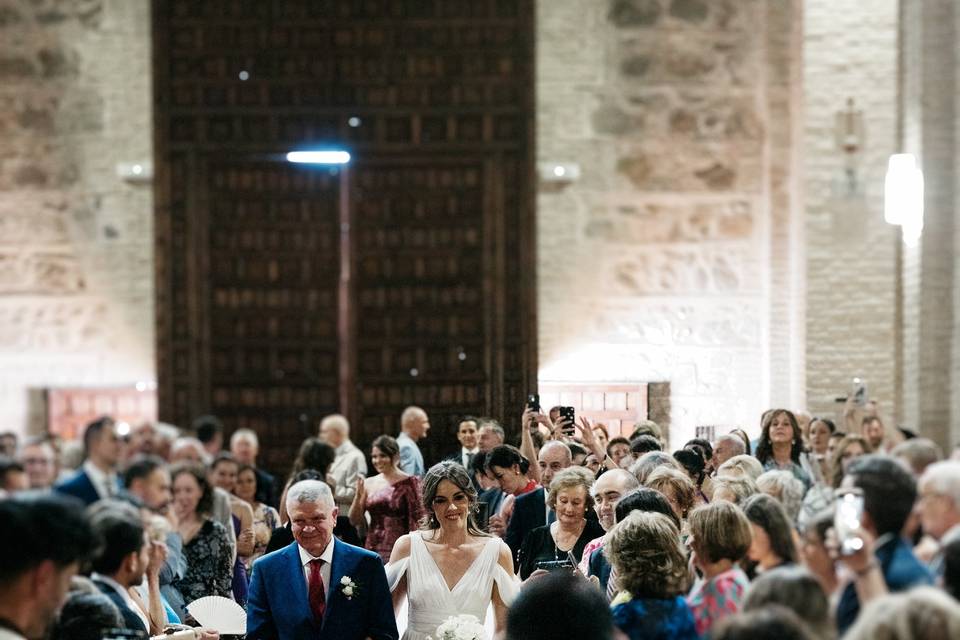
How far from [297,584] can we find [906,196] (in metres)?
9.79

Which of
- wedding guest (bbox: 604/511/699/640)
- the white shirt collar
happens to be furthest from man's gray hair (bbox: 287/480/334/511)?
wedding guest (bbox: 604/511/699/640)

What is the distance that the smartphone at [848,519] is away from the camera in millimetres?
3910

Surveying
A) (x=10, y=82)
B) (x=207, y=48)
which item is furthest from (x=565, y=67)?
(x=10, y=82)

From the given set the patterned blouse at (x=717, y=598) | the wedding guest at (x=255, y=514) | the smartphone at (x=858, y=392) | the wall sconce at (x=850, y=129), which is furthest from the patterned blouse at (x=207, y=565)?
the wall sconce at (x=850, y=129)

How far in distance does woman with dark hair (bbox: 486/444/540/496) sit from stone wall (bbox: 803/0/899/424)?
6.62m

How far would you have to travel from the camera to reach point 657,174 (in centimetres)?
1530

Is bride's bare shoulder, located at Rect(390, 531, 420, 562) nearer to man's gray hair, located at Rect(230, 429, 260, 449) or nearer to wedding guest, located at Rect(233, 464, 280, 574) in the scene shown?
wedding guest, located at Rect(233, 464, 280, 574)

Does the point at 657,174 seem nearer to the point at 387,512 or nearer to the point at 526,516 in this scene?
the point at 387,512

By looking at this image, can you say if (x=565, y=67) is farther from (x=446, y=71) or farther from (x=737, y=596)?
(x=737, y=596)

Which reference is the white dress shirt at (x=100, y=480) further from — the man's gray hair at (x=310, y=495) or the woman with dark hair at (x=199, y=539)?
the man's gray hair at (x=310, y=495)

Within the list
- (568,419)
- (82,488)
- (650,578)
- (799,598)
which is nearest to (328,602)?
(650,578)

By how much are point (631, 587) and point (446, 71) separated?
10.9m

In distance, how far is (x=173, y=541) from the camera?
734cm

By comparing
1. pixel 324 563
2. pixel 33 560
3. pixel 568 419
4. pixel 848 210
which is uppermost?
pixel 848 210
